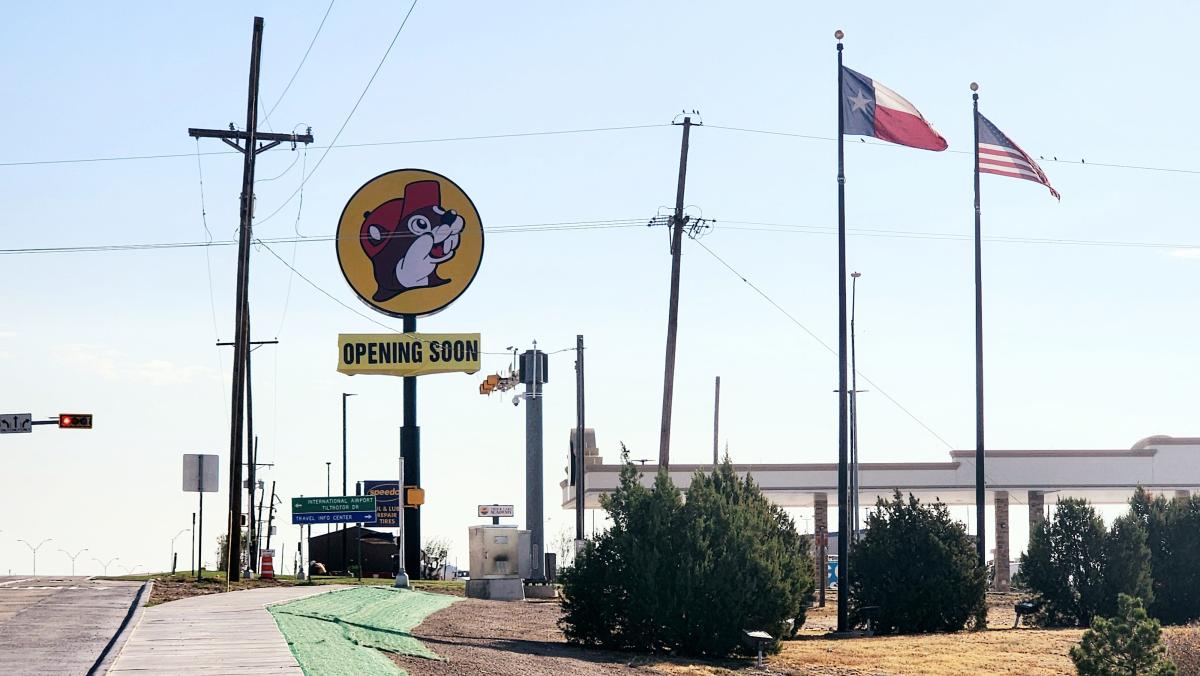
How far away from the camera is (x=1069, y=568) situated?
109 ft

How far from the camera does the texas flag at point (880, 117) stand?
3259cm

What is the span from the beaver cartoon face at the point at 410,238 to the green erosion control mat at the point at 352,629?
14.5m

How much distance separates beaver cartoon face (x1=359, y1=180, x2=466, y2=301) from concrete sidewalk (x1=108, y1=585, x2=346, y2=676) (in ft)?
66.7

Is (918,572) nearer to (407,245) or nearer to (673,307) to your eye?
(673,307)

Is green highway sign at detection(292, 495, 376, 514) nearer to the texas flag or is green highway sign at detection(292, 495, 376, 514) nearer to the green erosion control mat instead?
the green erosion control mat

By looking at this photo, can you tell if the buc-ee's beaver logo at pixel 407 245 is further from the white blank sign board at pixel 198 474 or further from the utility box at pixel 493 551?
the white blank sign board at pixel 198 474

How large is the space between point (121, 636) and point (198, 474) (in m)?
13.5

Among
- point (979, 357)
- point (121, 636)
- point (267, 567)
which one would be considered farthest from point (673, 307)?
point (121, 636)

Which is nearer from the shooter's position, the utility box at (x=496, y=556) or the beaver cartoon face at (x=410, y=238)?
the utility box at (x=496, y=556)

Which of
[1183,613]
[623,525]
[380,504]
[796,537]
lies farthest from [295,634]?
[380,504]

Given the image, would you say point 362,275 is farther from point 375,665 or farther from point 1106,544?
point 375,665

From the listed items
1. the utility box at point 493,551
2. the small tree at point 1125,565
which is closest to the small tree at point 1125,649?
the small tree at point 1125,565

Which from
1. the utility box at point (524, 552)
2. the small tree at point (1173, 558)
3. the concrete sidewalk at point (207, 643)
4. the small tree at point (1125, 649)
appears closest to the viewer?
the concrete sidewalk at point (207, 643)

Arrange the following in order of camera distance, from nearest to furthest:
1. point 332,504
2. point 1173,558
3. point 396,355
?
point 1173,558
point 396,355
point 332,504
